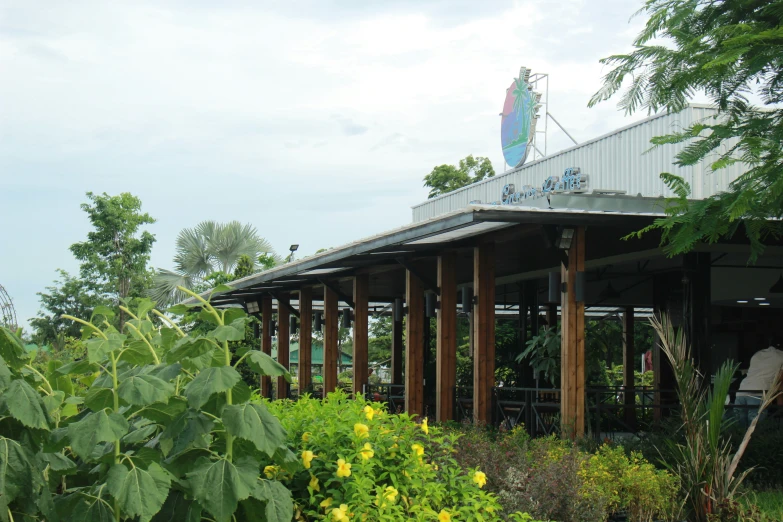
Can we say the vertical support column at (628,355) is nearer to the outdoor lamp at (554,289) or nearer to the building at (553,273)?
the building at (553,273)

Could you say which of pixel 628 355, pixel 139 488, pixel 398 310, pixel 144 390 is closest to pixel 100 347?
pixel 144 390

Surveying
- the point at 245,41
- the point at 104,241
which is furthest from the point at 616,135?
the point at 104,241

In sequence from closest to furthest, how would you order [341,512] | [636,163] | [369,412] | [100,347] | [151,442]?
[100,347], [151,442], [341,512], [369,412], [636,163]

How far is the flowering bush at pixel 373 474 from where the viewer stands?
14.0ft

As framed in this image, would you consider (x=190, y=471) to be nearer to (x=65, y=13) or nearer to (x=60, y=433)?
(x=60, y=433)

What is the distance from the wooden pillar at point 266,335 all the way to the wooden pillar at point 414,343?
6832mm

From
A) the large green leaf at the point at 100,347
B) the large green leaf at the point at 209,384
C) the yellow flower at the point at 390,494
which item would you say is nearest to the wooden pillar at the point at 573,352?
the yellow flower at the point at 390,494

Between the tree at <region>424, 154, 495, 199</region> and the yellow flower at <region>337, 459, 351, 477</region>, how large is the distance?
30.1 meters

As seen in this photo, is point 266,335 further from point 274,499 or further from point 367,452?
point 274,499

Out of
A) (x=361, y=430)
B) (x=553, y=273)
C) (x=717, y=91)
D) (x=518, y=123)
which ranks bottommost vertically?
(x=361, y=430)

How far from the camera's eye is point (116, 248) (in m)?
31.2

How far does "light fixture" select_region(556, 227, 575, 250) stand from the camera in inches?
352

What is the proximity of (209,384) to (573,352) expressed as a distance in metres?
6.06

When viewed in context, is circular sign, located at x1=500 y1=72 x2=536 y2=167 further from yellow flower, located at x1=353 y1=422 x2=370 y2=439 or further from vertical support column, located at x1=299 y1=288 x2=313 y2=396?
yellow flower, located at x1=353 y1=422 x2=370 y2=439
